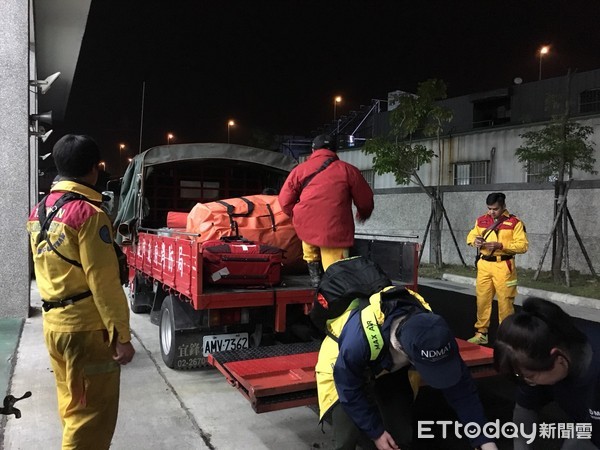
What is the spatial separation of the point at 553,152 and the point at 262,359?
9734mm

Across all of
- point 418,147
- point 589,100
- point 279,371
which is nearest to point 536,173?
point 418,147

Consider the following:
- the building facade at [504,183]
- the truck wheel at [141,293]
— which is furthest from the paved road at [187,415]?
the building facade at [504,183]

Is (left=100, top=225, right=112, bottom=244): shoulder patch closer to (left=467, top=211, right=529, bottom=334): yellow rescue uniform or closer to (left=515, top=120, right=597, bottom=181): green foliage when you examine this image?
(left=467, top=211, right=529, bottom=334): yellow rescue uniform

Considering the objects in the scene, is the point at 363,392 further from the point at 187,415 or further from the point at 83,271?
the point at 187,415

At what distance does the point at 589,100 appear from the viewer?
2070 cm

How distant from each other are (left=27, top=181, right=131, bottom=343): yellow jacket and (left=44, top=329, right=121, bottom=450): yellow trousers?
7 cm

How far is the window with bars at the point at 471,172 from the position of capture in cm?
1758

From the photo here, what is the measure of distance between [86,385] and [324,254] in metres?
2.57

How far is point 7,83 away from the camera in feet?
24.0

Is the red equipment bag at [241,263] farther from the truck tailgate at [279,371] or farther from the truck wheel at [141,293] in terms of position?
the truck wheel at [141,293]

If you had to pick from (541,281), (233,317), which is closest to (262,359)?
(233,317)

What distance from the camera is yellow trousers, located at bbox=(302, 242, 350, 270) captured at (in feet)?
15.5

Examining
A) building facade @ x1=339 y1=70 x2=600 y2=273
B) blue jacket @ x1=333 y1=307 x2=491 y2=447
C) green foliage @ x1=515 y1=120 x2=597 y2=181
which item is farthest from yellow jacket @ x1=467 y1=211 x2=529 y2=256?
building facade @ x1=339 y1=70 x2=600 y2=273

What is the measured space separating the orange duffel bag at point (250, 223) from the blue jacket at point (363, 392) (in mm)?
3166
